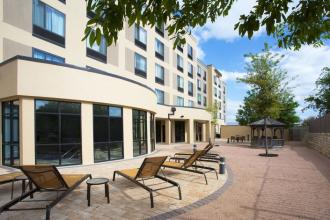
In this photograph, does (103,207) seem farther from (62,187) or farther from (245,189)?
(245,189)

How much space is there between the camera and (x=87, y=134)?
40.8 feet

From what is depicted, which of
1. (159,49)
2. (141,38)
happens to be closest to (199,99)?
(159,49)

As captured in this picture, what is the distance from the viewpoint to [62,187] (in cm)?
610

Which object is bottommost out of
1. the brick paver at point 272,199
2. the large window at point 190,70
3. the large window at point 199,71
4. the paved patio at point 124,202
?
the brick paver at point 272,199

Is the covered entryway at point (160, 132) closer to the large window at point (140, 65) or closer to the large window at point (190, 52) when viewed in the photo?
the large window at point (140, 65)

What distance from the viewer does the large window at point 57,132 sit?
11.1 meters

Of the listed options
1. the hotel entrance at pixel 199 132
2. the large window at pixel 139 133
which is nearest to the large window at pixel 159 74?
the hotel entrance at pixel 199 132

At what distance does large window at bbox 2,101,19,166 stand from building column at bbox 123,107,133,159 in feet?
17.3

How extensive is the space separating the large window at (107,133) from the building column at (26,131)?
9.59 feet

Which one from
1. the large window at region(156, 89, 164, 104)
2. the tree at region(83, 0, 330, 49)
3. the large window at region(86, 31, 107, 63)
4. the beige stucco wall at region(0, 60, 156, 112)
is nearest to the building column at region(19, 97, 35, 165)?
the beige stucco wall at region(0, 60, 156, 112)

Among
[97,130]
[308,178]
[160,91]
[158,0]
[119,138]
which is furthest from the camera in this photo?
[160,91]

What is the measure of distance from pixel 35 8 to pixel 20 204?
1320cm

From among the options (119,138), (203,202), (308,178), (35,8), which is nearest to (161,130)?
(119,138)

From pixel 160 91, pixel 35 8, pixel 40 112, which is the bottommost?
pixel 40 112
